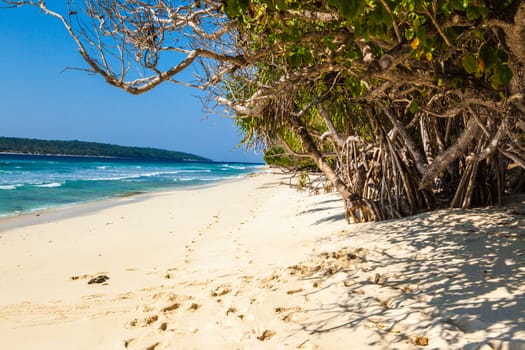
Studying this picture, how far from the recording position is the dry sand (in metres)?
2.42

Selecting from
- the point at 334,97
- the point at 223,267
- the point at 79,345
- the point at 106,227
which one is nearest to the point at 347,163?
the point at 334,97

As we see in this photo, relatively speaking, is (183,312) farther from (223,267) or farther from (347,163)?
(347,163)

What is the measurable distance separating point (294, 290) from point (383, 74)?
1799 millimetres

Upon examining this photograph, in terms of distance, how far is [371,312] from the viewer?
264 centimetres

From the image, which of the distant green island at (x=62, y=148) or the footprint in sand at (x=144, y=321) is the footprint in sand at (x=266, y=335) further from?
the distant green island at (x=62, y=148)

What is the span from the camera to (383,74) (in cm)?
273

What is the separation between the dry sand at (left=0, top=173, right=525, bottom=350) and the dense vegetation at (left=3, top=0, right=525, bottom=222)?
0.66 m

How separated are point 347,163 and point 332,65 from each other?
3.26 meters

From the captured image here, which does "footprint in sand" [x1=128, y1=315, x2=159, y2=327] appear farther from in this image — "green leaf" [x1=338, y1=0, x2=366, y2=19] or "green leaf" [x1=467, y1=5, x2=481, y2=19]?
"green leaf" [x1=467, y1=5, x2=481, y2=19]

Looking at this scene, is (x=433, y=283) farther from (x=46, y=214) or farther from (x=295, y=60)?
(x=46, y=214)

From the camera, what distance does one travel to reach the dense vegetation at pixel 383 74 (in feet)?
7.51

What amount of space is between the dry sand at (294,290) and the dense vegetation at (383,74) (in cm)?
66

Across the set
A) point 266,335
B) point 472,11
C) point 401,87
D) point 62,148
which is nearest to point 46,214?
point 401,87

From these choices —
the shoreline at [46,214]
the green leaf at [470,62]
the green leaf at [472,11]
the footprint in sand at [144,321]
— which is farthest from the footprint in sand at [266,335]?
the shoreline at [46,214]
